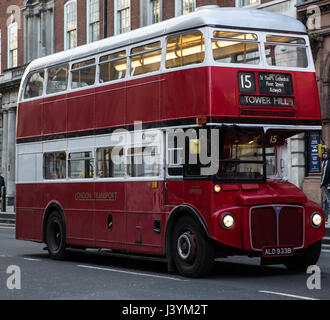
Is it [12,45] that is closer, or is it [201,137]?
[201,137]

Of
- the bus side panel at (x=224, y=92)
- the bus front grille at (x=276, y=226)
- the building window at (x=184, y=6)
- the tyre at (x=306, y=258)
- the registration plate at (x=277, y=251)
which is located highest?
the building window at (x=184, y=6)

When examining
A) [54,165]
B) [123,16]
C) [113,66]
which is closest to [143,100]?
[113,66]

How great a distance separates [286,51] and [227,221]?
9.90 ft

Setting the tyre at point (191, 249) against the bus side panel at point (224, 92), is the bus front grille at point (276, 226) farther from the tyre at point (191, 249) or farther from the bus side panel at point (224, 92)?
the bus side panel at point (224, 92)

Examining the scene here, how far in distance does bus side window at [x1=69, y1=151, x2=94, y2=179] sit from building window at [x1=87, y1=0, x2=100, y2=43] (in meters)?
24.3

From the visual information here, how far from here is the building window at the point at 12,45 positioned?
1919 inches

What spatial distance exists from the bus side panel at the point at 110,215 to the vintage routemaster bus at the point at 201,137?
3cm

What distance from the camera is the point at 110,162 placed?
14.3m

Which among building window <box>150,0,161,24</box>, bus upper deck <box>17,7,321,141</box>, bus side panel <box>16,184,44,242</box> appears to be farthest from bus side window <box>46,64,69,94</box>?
building window <box>150,0,161,24</box>

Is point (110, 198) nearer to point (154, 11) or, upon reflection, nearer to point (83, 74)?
point (83, 74)

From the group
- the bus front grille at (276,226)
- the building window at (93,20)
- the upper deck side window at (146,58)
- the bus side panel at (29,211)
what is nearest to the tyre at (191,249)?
the bus front grille at (276,226)
